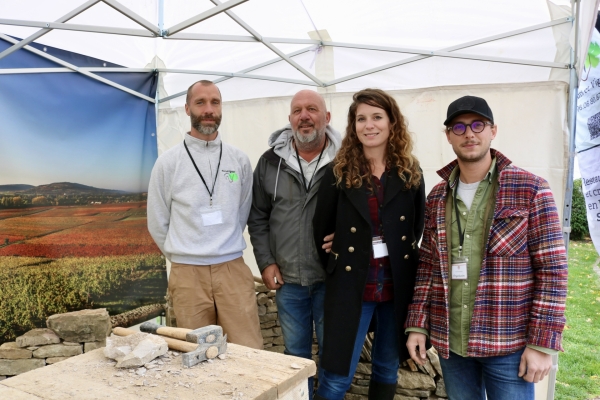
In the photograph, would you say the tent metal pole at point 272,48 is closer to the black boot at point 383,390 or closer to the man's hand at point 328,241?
the man's hand at point 328,241

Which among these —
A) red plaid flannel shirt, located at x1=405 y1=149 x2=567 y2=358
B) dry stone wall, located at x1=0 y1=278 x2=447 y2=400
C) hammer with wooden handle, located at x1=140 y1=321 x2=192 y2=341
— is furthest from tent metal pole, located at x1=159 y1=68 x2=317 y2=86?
hammer with wooden handle, located at x1=140 y1=321 x2=192 y2=341

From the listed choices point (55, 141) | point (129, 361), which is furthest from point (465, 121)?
point (55, 141)

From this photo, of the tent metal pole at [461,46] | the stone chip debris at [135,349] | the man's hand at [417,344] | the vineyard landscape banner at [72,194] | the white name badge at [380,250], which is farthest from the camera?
the vineyard landscape banner at [72,194]

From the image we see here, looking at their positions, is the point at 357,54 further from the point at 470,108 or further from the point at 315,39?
the point at 470,108

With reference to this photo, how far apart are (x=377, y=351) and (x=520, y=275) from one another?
990mm

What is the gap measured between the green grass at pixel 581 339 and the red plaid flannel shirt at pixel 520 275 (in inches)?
114

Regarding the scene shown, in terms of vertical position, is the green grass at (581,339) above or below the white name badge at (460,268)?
below

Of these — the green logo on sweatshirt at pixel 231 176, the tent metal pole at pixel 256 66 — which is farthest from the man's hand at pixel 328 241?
the tent metal pole at pixel 256 66

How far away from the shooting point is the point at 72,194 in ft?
13.0

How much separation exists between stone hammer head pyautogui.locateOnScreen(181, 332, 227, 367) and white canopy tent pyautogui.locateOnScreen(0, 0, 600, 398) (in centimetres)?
200

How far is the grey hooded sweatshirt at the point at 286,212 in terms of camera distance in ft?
8.54

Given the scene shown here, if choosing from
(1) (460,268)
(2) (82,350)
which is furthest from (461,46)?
(2) (82,350)

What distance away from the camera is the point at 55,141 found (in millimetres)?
3752

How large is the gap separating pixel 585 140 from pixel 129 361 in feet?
10.2
